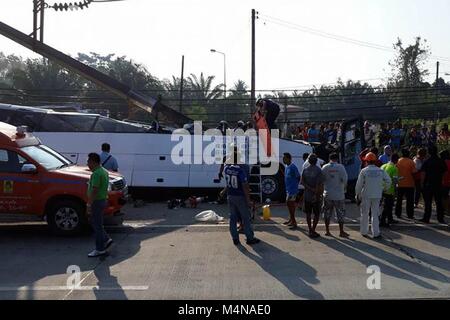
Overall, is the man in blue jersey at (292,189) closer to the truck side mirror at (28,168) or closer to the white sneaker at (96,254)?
the white sneaker at (96,254)

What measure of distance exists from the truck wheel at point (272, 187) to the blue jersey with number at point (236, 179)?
527 cm

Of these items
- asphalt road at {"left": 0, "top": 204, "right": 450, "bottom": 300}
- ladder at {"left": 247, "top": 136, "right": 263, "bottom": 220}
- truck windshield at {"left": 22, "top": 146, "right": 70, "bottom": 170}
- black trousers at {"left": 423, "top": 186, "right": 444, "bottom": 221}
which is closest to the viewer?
asphalt road at {"left": 0, "top": 204, "right": 450, "bottom": 300}

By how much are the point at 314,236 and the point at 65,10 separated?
16.6 meters

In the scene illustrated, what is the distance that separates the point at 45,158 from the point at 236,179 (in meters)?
4.05

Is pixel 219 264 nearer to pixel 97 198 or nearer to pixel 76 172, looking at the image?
pixel 97 198

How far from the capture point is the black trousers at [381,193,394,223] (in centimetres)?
1088

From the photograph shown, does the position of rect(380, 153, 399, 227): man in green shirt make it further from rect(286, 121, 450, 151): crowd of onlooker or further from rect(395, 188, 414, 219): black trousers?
rect(286, 121, 450, 151): crowd of onlooker

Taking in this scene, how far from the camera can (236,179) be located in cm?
929

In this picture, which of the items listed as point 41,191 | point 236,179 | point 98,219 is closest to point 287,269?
point 236,179

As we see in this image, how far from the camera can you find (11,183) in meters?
10.0

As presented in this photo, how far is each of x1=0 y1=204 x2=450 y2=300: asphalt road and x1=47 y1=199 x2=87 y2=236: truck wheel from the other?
0.21 meters

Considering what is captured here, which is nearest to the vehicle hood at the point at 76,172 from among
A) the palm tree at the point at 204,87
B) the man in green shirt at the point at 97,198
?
the man in green shirt at the point at 97,198

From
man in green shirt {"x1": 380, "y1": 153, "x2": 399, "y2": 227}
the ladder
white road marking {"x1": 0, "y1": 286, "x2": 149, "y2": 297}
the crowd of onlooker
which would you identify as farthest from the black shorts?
the crowd of onlooker
